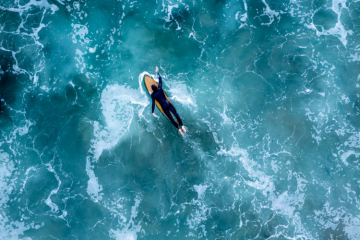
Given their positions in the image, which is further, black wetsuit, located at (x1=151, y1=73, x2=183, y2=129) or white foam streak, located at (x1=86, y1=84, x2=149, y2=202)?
white foam streak, located at (x1=86, y1=84, x2=149, y2=202)

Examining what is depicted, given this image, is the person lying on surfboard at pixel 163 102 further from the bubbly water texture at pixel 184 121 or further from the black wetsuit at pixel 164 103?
the bubbly water texture at pixel 184 121

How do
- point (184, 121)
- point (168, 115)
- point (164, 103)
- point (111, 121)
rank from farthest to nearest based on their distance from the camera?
point (111, 121)
point (184, 121)
point (168, 115)
point (164, 103)

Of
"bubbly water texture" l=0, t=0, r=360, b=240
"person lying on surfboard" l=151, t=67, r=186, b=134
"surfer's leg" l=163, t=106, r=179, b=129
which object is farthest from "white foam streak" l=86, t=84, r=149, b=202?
"surfer's leg" l=163, t=106, r=179, b=129

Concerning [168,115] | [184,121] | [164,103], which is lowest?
[184,121]

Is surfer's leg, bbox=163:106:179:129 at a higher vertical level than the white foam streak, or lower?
lower

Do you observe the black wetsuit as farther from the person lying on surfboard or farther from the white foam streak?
the white foam streak

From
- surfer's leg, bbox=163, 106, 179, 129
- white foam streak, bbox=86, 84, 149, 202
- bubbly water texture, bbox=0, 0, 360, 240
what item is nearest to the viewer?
surfer's leg, bbox=163, 106, 179, 129

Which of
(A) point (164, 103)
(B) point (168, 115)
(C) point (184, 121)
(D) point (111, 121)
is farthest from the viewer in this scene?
(D) point (111, 121)

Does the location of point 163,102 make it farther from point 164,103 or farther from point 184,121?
point 184,121

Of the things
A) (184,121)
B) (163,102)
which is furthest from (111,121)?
(184,121)

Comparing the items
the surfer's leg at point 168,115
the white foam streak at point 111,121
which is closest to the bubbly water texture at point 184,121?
the white foam streak at point 111,121
